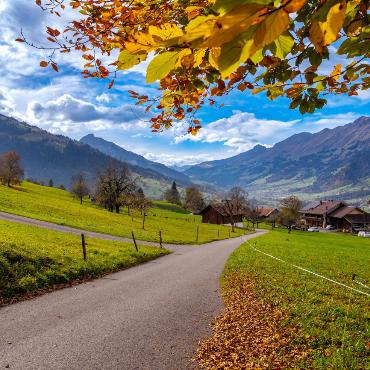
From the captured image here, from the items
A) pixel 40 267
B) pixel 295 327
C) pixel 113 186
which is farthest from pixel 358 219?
pixel 295 327

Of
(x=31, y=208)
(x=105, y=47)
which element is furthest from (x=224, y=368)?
(x=31, y=208)

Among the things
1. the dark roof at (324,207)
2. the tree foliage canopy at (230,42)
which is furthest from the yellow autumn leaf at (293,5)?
the dark roof at (324,207)

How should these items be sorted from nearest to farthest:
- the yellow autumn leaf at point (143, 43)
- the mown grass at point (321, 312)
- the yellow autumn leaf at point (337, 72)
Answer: the yellow autumn leaf at point (143, 43) → the yellow autumn leaf at point (337, 72) → the mown grass at point (321, 312)

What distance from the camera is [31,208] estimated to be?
58219 mm

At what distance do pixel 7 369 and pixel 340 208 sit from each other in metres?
175

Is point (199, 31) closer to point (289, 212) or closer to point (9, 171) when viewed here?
point (9, 171)

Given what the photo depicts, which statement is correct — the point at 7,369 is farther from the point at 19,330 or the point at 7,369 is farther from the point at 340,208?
the point at 340,208

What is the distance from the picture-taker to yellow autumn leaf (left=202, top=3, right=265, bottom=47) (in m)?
1.13

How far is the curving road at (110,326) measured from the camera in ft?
26.0

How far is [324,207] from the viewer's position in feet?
561

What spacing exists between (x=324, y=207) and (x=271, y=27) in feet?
602

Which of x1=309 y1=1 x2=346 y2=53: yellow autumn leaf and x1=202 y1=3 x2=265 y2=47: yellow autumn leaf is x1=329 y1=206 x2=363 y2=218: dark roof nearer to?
x1=309 y1=1 x2=346 y2=53: yellow autumn leaf

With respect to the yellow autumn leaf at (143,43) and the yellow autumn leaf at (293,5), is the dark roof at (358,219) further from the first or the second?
the yellow autumn leaf at (293,5)

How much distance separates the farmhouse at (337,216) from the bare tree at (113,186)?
96766 millimetres
